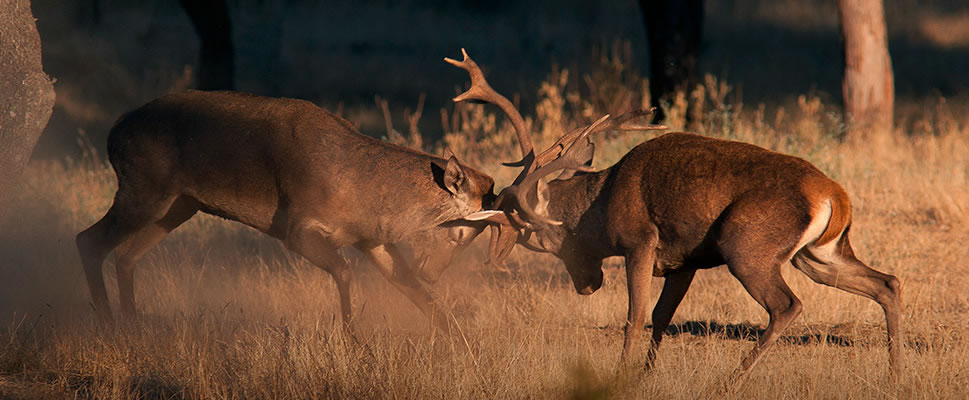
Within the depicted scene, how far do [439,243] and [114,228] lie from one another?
2200mm

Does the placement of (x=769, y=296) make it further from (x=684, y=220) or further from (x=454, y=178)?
(x=454, y=178)

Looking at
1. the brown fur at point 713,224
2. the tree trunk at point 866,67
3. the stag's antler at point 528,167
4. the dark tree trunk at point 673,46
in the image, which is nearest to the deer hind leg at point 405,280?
the stag's antler at point 528,167

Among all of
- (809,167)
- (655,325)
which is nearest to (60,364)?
(655,325)

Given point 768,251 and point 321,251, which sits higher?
point 768,251

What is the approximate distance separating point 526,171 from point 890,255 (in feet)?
11.8

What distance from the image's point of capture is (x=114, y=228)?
23.2ft

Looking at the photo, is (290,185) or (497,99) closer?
(290,185)

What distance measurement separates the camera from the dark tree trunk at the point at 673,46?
13.3 meters

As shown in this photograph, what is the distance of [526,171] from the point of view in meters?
6.59

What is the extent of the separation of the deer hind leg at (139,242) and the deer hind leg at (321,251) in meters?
1.07

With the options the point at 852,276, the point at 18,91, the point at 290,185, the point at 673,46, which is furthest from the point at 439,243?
the point at 673,46

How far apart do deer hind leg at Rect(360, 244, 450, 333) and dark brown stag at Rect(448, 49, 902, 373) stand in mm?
625

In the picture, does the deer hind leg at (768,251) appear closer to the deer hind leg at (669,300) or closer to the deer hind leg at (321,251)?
the deer hind leg at (669,300)

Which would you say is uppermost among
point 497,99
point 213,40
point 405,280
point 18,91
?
point 18,91
